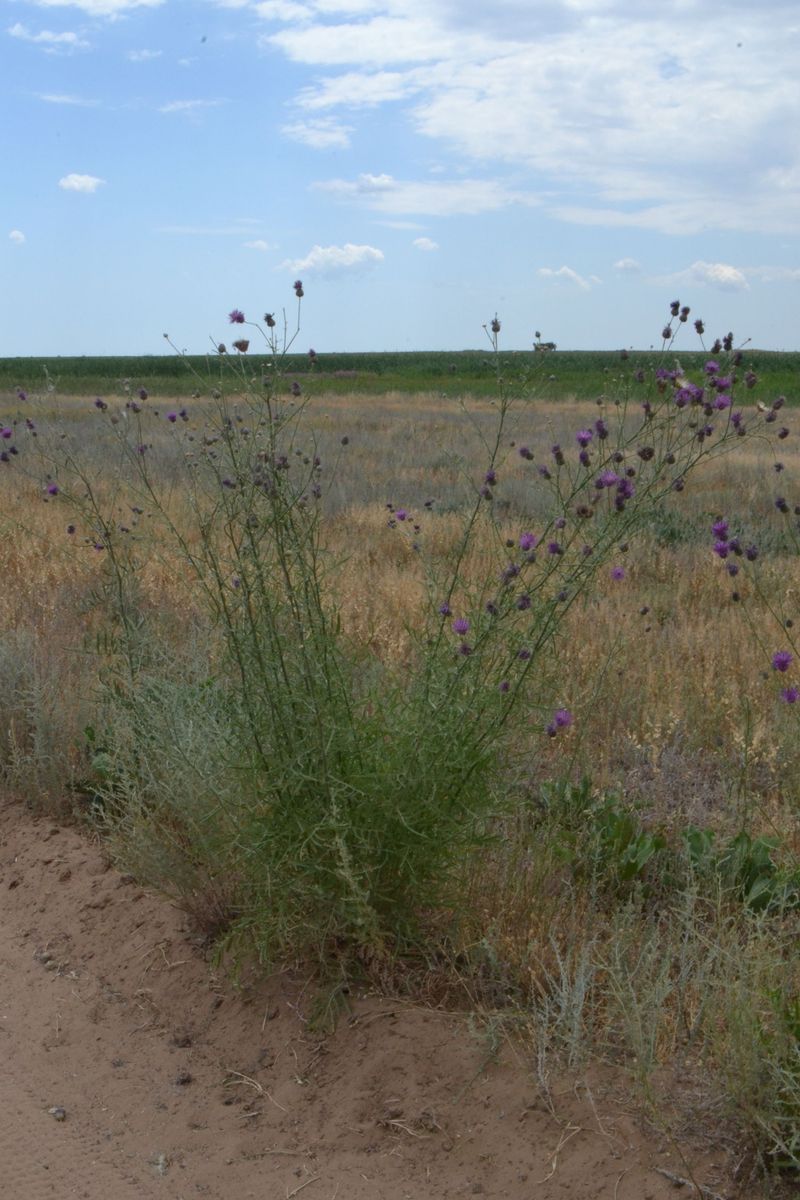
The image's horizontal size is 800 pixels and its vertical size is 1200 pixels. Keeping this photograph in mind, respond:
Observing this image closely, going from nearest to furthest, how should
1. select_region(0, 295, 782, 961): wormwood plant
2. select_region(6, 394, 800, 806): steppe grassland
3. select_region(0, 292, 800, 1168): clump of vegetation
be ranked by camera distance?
select_region(0, 292, 800, 1168): clump of vegetation, select_region(0, 295, 782, 961): wormwood plant, select_region(6, 394, 800, 806): steppe grassland

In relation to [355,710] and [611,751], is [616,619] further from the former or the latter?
[355,710]

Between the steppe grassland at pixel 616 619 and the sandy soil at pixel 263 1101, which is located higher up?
the steppe grassland at pixel 616 619

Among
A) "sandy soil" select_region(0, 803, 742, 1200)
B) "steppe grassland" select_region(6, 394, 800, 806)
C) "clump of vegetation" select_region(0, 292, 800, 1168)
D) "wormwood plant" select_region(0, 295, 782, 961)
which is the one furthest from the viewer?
"steppe grassland" select_region(6, 394, 800, 806)

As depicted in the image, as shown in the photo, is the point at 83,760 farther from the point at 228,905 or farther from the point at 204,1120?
the point at 204,1120

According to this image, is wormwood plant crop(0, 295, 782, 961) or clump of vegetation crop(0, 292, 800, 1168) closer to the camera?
clump of vegetation crop(0, 292, 800, 1168)

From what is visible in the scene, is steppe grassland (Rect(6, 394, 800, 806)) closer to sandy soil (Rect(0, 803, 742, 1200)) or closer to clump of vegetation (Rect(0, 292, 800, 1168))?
clump of vegetation (Rect(0, 292, 800, 1168))

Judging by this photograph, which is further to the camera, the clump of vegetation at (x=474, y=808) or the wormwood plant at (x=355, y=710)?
the wormwood plant at (x=355, y=710)

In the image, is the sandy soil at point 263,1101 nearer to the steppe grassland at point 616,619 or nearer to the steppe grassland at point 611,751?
the steppe grassland at point 611,751

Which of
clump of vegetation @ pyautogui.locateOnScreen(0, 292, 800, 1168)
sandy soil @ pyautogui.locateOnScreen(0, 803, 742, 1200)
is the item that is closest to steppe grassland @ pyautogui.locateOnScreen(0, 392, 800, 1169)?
clump of vegetation @ pyautogui.locateOnScreen(0, 292, 800, 1168)

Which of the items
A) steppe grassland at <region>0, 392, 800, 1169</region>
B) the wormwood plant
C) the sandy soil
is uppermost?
the wormwood plant

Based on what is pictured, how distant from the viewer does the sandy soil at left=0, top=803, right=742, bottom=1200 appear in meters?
2.72

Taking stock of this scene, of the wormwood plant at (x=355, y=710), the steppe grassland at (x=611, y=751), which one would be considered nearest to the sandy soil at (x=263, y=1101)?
the steppe grassland at (x=611, y=751)

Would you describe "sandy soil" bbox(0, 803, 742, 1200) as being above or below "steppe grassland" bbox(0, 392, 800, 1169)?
below

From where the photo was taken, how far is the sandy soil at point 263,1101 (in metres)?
2.72
